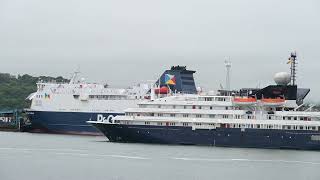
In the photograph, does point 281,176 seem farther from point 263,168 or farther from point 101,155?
point 101,155

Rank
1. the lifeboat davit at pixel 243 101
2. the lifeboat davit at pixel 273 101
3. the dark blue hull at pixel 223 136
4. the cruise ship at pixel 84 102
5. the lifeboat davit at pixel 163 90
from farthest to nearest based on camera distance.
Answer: the cruise ship at pixel 84 102 < the lifeboat davit at pixel 163 90 < the lifeboat davit at pixel 273 101 < the lifeboat davit at pixel 243 101 < the dark blue hull at pixel 223 136

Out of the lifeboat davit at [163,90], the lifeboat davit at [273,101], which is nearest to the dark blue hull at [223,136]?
the lifeboat davit at [273,101]

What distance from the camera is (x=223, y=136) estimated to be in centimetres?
6247

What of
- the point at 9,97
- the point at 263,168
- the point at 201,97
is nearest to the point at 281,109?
the point at 201,97

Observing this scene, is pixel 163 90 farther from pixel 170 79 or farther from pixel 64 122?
pixel 64 122

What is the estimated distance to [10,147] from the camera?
190ft

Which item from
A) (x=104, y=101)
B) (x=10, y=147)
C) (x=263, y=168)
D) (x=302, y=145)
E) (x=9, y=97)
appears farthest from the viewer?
(x=9, y=97)

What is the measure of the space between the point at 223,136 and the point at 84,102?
2454 centimetres

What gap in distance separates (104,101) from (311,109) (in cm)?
2562

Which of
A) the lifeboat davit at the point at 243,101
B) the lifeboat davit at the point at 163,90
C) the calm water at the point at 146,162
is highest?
the lifeboat davit at the point at 163,90

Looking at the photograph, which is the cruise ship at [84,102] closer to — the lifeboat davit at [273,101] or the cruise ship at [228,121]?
the cruise ship at [228,121]

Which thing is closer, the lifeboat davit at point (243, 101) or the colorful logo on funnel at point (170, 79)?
the lifeboat davit at point (243, 101)

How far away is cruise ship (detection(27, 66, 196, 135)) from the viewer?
267 feet

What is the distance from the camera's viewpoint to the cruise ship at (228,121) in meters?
62.0
